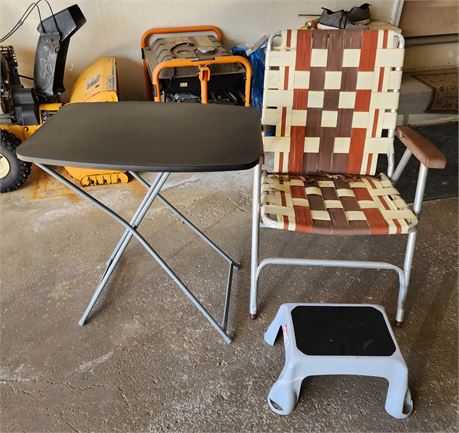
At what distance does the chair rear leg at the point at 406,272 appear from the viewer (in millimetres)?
1619

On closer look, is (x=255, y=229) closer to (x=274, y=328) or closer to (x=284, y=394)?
(x=274, y=328)

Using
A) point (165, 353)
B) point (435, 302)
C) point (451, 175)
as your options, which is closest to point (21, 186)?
point (165, 353)

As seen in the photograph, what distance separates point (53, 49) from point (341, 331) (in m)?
2.28

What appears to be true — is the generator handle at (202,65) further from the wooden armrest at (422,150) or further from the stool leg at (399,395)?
the stool leg at (399,395)

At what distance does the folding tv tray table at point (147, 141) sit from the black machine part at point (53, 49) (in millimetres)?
1144

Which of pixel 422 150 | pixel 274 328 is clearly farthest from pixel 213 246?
pixel 422 150

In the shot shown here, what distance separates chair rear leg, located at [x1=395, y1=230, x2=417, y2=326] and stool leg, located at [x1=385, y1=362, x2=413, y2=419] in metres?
0.35

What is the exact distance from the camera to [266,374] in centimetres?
160

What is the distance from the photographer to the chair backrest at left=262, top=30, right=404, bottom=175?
69.5 inches

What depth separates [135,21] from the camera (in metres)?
3.09

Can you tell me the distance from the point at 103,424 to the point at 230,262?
89cm

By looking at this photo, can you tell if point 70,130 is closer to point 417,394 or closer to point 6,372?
point 6,372

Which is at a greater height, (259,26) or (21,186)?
(259,26)

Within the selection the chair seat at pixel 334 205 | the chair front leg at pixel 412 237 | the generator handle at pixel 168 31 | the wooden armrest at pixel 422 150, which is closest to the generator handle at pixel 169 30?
the generator handle at pixel 168 31
